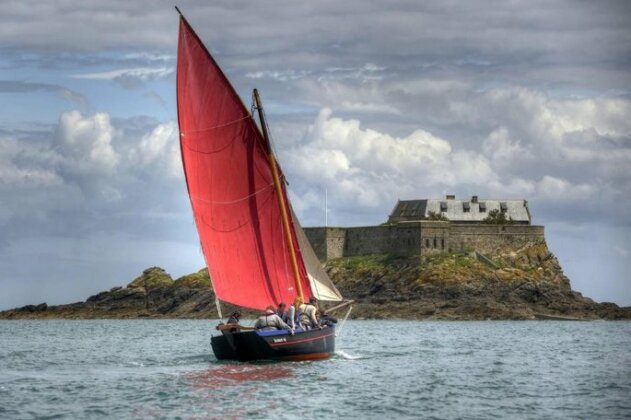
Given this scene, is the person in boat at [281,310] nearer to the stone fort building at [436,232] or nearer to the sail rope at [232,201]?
the sail rope at [232,201]

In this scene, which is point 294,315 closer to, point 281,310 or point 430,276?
point 281,310

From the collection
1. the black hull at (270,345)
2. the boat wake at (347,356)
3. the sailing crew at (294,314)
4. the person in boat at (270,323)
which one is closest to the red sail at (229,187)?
the sailing crew at (294,314)

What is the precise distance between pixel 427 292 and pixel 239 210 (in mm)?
84011

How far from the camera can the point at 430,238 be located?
141 meters

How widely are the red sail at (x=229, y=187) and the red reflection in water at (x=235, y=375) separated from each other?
324cm

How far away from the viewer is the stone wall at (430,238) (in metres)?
142

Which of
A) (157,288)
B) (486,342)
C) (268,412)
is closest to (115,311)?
(157,288)

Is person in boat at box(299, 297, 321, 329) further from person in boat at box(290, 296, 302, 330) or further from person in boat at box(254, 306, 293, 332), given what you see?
person in boat at box(254, 306, 293, 332)

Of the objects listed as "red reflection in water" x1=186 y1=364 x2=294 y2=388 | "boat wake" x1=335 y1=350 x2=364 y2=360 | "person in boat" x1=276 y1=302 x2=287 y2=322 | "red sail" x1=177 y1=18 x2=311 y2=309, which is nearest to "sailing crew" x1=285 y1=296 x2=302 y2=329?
"person in boat" x1=276 y1=302 x2=287 y2=322

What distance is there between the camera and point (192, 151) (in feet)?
154

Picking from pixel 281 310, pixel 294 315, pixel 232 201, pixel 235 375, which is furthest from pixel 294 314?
pixel 232 201

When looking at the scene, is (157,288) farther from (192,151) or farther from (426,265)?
(192,151)

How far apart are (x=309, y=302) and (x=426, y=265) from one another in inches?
3503

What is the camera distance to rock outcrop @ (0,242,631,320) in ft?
420
